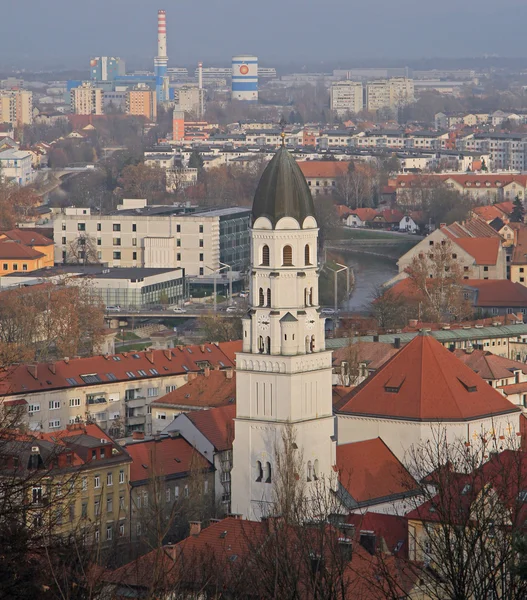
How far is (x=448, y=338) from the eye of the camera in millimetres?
48625

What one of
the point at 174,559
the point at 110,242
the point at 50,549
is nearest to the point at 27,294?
the point at 110,242

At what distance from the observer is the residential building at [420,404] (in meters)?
34.0

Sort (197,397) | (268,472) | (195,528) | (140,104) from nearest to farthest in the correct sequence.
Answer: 1. (195,528)
2. (268,472)
3. (197,397)
4. (140,104)

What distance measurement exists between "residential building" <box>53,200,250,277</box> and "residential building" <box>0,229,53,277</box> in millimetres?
888

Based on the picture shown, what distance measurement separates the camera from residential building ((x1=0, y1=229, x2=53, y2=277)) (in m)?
71.4

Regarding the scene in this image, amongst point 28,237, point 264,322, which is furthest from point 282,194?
point 28,237

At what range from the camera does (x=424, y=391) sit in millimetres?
34281

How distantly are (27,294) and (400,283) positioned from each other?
32.9 feet

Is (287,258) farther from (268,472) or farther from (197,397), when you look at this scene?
(197,397)

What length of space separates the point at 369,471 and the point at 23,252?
40586 mm

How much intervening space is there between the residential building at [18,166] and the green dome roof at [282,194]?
83427 mm

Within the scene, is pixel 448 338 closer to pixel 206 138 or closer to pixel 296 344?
pixel 296 344

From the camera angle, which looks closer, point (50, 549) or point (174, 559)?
point (50, 549)

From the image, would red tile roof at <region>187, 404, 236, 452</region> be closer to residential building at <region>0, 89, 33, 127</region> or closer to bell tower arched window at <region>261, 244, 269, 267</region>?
bell tower arched window at <region>261, 244, 269, 267</region>
